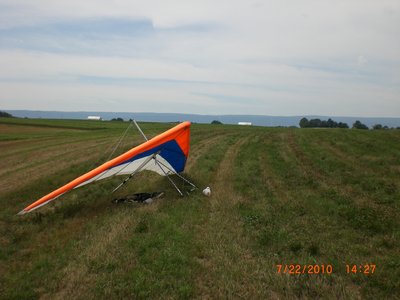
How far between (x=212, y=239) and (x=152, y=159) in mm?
5308

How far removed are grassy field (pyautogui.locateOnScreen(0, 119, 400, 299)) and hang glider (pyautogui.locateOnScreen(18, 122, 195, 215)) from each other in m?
0.73

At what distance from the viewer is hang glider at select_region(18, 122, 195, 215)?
888 centimetres

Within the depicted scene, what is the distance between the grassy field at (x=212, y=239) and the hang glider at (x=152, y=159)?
2.41ft

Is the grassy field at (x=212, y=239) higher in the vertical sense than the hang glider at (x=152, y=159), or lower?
lower

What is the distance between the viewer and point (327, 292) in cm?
502

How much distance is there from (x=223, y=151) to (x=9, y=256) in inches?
588

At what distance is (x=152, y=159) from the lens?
11820mm

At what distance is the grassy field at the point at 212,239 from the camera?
210 inches

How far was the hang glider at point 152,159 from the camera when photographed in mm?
8877

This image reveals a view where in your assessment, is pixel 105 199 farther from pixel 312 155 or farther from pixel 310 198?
pixel 312 155

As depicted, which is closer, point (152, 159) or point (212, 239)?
point (212, 239)

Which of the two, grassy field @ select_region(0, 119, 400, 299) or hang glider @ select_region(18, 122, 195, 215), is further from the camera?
hang glider @ select_region(18, 122, 195, 215)

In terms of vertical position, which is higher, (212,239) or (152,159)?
(152,159)

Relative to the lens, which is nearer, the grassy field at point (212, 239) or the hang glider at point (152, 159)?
the grassy field at point (212, 239)
